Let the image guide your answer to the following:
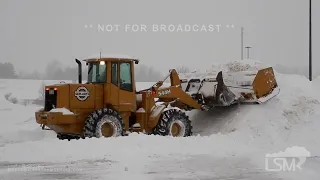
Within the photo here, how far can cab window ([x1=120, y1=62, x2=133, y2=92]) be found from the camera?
1472cm

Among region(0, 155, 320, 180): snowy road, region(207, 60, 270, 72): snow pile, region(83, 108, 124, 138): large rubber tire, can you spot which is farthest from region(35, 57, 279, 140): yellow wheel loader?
region(0, 155, 320, 180): snowy road

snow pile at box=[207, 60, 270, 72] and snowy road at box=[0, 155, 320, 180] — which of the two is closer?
snowy road at box=[0, 155, 320, 180]

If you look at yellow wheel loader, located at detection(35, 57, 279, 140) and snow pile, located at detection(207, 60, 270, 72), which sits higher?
snow pile, located at detection(207, 60, 270, 72)

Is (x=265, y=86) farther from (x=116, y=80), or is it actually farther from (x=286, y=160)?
(x=286, y=160)

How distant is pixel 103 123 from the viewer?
45.7 feet

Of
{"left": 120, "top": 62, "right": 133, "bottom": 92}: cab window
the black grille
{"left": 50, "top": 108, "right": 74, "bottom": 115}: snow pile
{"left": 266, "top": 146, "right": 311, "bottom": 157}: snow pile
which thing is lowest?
{"left": 266, "top": 146, "right": 311, "bottom": 157}: snow pile

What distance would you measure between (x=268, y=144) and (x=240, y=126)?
1.37 m

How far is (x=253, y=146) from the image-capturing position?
14031 millimetres

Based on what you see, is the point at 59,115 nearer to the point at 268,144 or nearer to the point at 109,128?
the point at 109,128

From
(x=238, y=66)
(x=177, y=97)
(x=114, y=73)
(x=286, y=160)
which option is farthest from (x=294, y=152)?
(x=114, y=73)

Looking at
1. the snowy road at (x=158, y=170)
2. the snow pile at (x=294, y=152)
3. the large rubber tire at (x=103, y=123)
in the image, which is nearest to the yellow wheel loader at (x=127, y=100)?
the large rubber tire at (x=103, y=123)

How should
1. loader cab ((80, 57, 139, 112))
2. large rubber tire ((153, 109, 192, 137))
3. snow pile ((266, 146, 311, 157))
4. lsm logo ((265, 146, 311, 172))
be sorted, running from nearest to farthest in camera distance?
lsm logo ((265, 146, 311, 172)), snow pile ((266, 146, 311, 157)), loader cab ((80, 57, 139, 112)), large rubber tire ((153, 109, 192, 137))

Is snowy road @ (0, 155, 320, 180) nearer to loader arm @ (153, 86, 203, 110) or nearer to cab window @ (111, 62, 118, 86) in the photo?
cab window @ (111, 62, 118, 86)

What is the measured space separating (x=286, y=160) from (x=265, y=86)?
554cm
